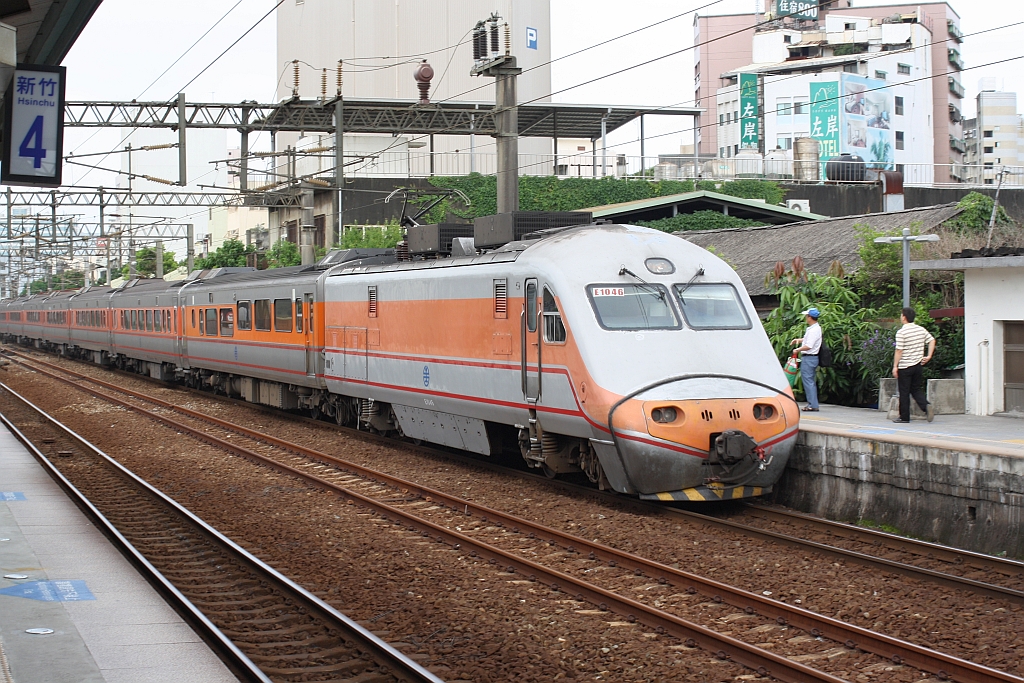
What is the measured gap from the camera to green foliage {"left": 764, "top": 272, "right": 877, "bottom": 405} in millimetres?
16719

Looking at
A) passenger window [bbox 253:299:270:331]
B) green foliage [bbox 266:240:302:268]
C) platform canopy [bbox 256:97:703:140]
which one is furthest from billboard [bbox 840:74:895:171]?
passenger window [bbox 253:299:270:331]

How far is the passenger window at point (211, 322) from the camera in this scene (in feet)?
84.6

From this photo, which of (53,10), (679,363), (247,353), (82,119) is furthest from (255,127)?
(679,363)

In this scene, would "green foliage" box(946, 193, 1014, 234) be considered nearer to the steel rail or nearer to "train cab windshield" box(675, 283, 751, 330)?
"train cab windshield" box(675, 283, 751, 330)

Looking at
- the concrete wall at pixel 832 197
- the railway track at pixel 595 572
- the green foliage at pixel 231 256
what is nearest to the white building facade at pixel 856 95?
the concrete wall at pixel 832 197

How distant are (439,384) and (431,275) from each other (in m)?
1.49

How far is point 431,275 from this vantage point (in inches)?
A: 588

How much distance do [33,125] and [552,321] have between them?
6200 millimetres

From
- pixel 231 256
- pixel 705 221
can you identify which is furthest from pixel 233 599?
pixel 231 256

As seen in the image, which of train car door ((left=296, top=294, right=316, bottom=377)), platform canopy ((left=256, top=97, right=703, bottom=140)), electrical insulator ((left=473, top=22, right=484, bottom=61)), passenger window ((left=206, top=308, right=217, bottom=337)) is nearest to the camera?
train car door ((left=296, top=294, right=316, bottom=377))

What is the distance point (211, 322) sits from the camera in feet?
85.5

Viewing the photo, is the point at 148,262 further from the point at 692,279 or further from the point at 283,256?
the point at 692,279

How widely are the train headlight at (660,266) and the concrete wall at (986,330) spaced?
4.48 m

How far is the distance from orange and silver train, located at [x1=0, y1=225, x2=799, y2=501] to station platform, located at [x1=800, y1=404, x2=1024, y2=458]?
4.77ft
